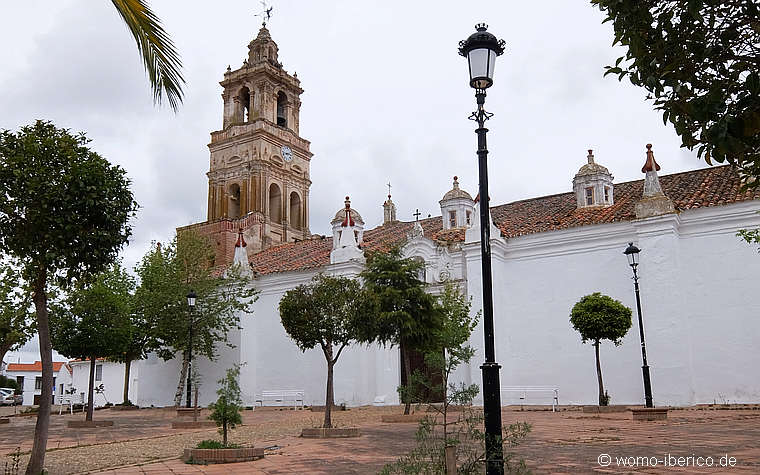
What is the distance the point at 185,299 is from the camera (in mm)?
26766

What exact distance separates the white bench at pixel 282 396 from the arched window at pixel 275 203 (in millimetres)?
12208

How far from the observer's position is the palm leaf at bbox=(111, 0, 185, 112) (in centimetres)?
591

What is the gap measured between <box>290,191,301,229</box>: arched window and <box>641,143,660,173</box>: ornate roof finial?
74.4 feet

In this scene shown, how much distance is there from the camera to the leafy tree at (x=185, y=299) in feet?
86.7

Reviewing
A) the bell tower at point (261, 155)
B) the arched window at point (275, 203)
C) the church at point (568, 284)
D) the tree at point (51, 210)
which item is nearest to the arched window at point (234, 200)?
the bell tower at point (261, 155)

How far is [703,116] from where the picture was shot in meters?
3.59

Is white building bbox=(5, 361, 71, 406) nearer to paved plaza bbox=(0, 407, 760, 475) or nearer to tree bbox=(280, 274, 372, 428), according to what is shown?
paved plaza bbox=(0, 407, 760, 475)

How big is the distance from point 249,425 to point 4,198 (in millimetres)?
11140

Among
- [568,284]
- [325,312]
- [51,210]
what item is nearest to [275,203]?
[568,284]

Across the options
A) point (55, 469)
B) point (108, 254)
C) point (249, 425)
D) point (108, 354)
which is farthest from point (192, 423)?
point (108, 254)

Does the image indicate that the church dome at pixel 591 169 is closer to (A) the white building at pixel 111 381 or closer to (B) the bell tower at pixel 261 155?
(B) the bell tower at pixel 261 155

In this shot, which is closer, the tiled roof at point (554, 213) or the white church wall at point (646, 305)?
the white church wall at point (646, 305)

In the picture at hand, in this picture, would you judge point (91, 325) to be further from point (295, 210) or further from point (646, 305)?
point (295, 210)

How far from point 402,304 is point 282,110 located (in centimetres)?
2552
